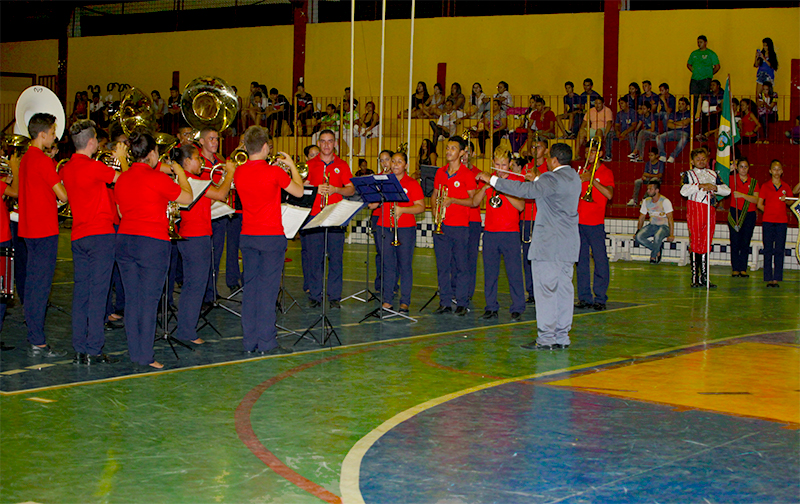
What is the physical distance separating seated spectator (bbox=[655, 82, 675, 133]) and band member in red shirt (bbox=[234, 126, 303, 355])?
513 inches

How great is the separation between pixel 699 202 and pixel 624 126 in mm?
6071

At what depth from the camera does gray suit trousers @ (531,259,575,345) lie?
27.1ft

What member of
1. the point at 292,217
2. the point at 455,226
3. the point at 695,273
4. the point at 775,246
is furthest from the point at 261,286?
the point at 775,246

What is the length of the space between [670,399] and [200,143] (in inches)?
225

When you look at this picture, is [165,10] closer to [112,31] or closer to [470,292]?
[112,31]

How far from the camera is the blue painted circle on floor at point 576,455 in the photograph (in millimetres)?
4445

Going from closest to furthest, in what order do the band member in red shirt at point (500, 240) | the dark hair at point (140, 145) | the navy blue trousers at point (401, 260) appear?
the dark hair at point (140, 145) < the band member in red shirt at point (500, 240) < the navy blue trousers at point (401, 260)

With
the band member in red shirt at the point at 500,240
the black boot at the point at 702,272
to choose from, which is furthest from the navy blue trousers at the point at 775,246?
the band member in red shirt at the point at 500,240

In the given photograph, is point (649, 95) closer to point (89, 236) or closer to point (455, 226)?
point (455, 226)

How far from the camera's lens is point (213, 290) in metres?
10.2

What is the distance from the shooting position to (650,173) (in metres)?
18.6

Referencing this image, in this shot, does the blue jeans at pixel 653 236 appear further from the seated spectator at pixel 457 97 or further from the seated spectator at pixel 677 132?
the seated spectator at pixel 457 97

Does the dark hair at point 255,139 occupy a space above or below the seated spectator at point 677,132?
below

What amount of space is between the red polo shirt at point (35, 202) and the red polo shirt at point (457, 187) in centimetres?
Answer: 449
